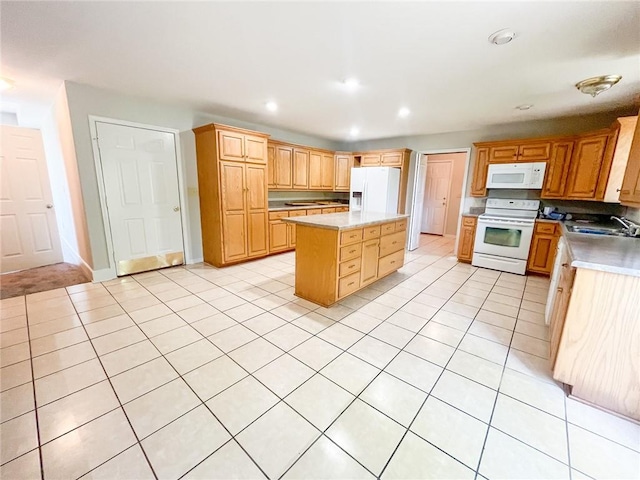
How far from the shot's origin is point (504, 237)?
411cm

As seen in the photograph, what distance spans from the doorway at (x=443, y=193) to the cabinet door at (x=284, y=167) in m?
4.05

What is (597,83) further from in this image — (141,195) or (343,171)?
(141,195)

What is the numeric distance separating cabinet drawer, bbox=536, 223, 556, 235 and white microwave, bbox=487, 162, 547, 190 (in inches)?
24.0

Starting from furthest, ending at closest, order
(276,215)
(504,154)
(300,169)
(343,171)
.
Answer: (343,171) → (300,169) → (276,215) → (504,154)

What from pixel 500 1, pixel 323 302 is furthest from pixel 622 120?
pixel 323 302

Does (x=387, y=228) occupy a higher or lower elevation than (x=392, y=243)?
higher

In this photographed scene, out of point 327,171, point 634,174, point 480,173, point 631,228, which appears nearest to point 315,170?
point 327,171

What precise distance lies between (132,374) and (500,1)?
3413 mm

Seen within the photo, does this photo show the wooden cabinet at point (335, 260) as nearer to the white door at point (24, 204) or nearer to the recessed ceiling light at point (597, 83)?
the recessed ceiling light at point (597, 83)

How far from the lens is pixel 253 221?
14.6 ft

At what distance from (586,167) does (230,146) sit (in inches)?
202

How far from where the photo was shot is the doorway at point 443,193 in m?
7.12

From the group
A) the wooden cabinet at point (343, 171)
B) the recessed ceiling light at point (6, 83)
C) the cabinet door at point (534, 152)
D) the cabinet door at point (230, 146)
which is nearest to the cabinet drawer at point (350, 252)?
the cabinet door at point (230, 146)

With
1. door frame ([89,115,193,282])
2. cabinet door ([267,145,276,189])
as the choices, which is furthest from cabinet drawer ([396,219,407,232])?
door frame ([89,115,193,282])
